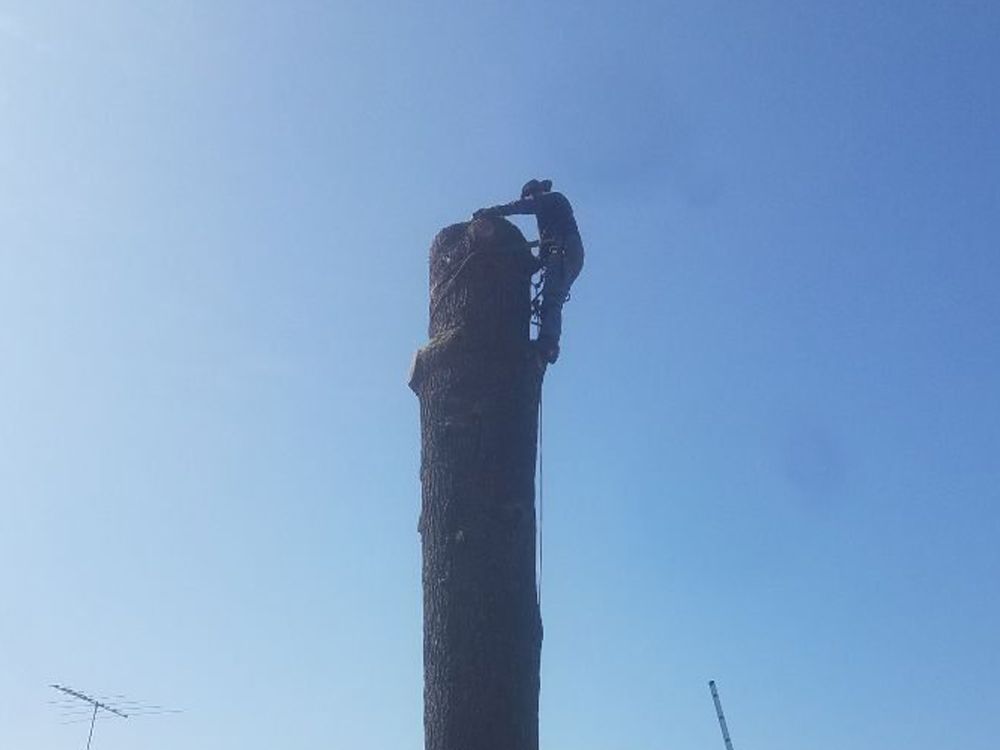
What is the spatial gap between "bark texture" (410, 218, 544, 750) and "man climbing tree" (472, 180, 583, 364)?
172 millimetres

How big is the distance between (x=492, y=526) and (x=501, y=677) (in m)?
0.82

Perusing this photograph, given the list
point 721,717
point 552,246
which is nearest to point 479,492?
point 552,246

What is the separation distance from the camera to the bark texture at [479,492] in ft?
18.0

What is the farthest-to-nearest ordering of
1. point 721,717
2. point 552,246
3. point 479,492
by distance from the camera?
1. point 721,717
2. point 552,246
3. point 479,492

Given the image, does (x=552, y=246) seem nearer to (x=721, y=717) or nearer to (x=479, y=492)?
(x=479, y=492)

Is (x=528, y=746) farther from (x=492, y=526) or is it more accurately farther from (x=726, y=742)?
(x=726, y=742)

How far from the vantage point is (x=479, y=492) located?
19.3 ft

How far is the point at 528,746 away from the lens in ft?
17.8

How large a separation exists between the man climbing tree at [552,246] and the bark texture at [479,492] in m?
0.17

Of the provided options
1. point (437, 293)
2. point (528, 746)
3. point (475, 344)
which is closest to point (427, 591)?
point (528, 746)

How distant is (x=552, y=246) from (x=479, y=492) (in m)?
1.90

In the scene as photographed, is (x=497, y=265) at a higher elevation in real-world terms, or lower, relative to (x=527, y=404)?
higher

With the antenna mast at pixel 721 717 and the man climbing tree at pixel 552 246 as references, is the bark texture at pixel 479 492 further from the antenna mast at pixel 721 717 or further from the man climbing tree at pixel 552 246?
the antenna mast at pixel 721 717

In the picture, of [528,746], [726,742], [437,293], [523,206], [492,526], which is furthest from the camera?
[726,742]
